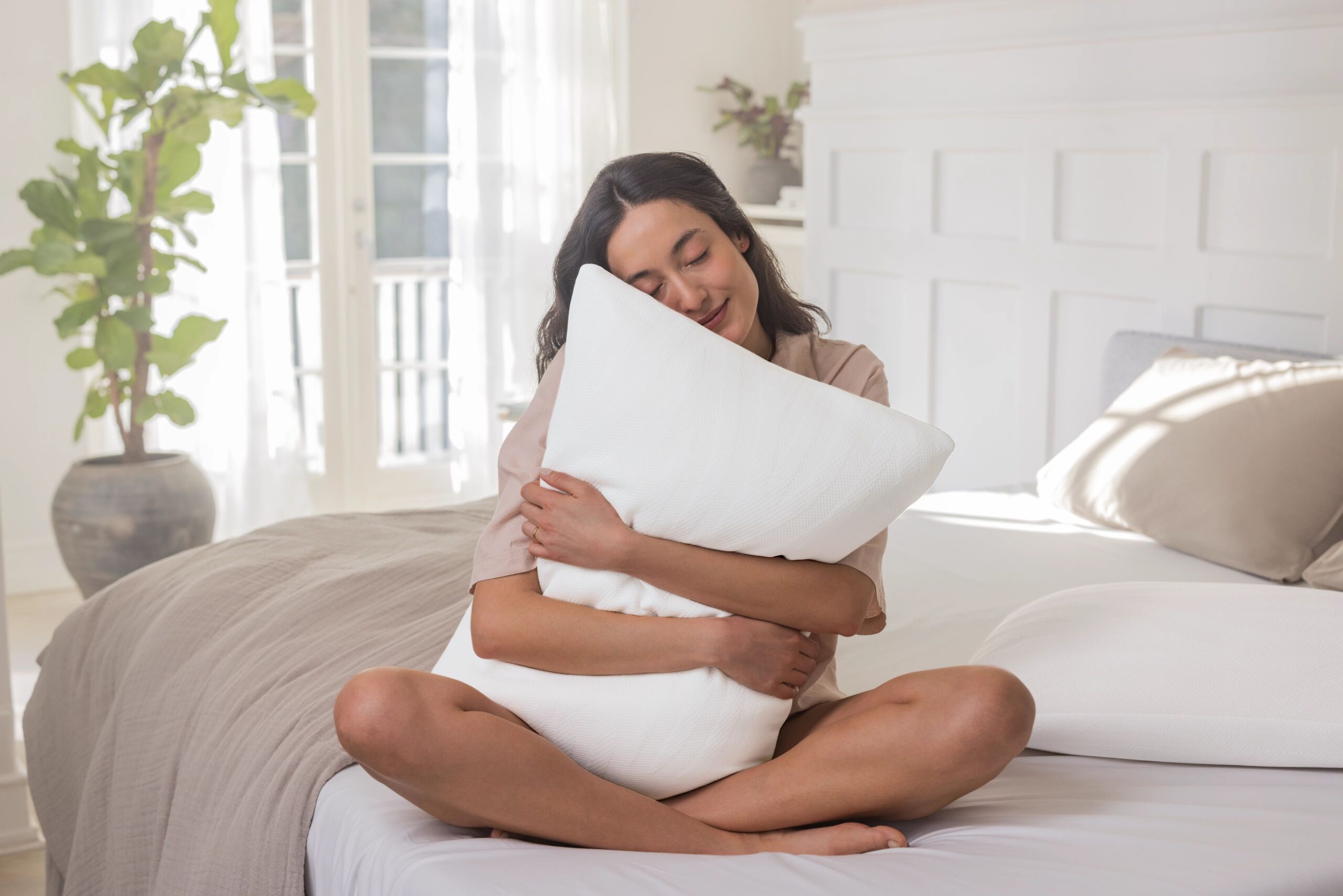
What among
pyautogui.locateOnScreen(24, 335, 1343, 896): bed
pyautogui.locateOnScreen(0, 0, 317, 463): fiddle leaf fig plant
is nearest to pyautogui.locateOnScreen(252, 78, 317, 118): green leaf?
pyautogui.locateOnScreen(0, 0, 317, 463): fiddle leaf fig plant

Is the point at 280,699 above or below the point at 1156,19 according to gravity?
below

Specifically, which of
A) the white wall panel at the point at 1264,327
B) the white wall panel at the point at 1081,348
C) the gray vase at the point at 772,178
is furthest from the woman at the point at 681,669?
the gray vase at the point at 772,178

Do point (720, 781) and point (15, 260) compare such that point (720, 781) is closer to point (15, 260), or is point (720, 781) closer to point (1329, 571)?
point (1329, 571)

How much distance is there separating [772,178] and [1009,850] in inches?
156

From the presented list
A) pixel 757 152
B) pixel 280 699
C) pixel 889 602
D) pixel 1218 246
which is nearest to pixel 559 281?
pixel 280 699

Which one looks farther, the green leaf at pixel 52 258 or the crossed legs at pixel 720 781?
the green leaf at pixel 52 258

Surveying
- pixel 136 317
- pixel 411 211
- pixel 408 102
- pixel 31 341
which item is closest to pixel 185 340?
pixel 136 317

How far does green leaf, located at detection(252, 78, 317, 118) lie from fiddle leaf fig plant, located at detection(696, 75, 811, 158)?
1839mm

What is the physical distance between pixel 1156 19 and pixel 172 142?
2488 mm

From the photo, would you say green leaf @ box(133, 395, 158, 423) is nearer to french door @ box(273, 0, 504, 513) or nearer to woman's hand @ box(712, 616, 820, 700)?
french door @ box(273, 0, 504, 513)

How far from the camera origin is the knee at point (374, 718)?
1.16m

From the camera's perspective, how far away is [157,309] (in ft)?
13.3

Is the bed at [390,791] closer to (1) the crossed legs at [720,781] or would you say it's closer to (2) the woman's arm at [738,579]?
(1) the crossed legs at [720,781]

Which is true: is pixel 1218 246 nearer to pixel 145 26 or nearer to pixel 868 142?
pixel 868 142
